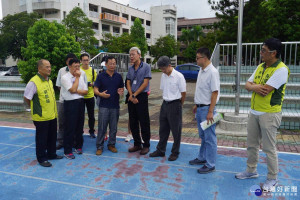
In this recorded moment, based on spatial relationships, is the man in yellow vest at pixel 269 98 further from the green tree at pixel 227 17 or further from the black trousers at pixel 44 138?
the green tree at pixel 227 17

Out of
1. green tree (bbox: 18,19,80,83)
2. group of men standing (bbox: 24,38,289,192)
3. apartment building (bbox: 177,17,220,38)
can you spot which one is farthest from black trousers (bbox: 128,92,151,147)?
apartment building (bbox: 177,17,220,38)

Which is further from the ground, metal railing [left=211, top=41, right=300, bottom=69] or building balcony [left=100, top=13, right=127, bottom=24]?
building balcony [left=100, top=13, right=127, bottom=24]

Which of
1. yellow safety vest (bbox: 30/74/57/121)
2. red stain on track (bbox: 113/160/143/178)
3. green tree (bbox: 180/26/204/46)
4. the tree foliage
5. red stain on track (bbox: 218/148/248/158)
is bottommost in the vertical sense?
red stain on track (bbox: 113/160/143/178)

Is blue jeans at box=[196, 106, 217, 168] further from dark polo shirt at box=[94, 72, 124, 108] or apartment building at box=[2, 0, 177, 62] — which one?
apartment building at box=[2, 0, 177, 62]

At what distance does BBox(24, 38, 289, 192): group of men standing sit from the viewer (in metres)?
3.21

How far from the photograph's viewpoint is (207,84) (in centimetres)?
370

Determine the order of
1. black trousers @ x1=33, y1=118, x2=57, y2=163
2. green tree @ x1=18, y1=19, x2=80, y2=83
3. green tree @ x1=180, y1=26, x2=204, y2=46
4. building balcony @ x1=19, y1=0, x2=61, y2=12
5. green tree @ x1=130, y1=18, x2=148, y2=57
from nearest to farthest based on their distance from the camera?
black trousers @ x1=33, y1=118, x2=57, y2=163 → green tree @ x1=18, y1=19, x2=80, y2=83 → building balcony @ x1=19, y1=0, x2=61, y2=12 → green tree @ x1=130, y1=18, x2=148, y2=57 → green tree @ x1=180, y1=26, x2=204, y2=46

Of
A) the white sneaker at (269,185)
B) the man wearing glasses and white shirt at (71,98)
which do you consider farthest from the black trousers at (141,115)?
the white sneaker at (269,185)

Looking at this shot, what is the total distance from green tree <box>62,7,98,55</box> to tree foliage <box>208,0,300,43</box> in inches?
539

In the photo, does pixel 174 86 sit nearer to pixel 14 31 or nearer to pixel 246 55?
pixel 246 55

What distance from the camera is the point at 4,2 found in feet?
120

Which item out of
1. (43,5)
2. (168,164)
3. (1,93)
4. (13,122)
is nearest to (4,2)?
(43,5)

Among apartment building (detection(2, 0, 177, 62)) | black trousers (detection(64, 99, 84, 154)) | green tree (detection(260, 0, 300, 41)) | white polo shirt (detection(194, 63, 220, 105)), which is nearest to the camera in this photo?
white polo shirt (detection(194, 63, 220, 105))

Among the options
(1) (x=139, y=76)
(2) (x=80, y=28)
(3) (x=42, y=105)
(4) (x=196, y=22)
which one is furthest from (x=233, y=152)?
(4) (x=196, y=22)
